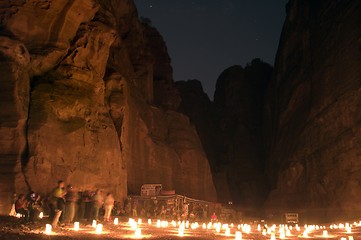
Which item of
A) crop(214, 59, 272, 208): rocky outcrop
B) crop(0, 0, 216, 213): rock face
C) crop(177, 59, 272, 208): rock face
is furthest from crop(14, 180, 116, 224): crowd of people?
crop(214, 59, 272, 208): rocky outcrop

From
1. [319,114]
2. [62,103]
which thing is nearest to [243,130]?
[319,114]

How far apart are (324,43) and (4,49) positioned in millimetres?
50548

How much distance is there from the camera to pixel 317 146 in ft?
186

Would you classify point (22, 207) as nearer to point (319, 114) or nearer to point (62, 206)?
point (62, 206)

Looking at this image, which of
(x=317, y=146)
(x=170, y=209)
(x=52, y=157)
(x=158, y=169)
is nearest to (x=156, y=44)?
(x=158, y=169)

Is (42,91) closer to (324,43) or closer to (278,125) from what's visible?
(324,43)

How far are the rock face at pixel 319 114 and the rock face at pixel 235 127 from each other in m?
7.75

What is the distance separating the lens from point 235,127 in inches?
3639

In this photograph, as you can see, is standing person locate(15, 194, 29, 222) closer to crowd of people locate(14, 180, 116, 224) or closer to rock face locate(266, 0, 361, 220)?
crowd of people locate(14, 180, 116, 224)

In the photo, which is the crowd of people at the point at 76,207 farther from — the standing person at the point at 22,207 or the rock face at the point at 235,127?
the rock face at the point at 235,127

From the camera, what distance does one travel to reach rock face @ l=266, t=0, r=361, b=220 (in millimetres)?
49938

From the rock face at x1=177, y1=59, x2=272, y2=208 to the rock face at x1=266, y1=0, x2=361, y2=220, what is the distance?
7.75 metres

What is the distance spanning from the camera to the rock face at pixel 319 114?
4994 cm

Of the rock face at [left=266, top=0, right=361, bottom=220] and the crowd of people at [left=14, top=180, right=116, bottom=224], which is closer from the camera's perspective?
the crowd of people at [left=14, top=180, right=116, bottom=224]
